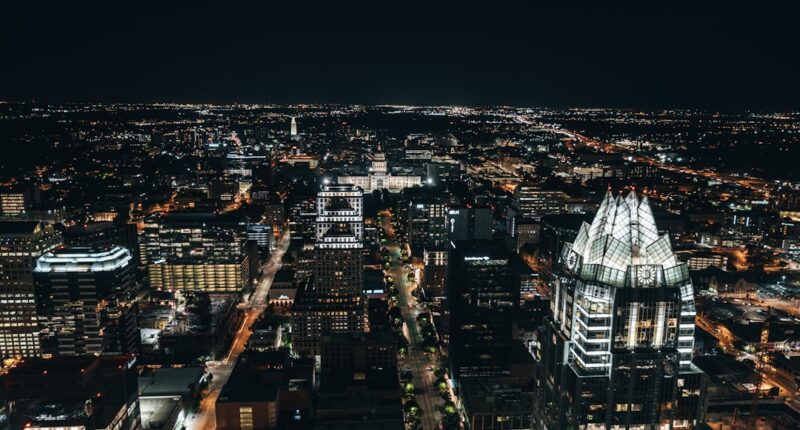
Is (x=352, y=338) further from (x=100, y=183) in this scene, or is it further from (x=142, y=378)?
(x=100, y=183)

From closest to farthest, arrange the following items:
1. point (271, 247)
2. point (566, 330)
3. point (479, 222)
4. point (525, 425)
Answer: point (566, 330), point (525, 425), point (479, 222), point (271, 247)

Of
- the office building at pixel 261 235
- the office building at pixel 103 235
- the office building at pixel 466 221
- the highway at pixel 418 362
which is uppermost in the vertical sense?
the office building at pixel 466 221

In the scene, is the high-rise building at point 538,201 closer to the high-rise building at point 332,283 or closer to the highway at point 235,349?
the high-rise building at point 332,283

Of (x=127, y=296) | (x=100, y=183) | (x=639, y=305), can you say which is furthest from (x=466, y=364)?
(x=100, y=183)

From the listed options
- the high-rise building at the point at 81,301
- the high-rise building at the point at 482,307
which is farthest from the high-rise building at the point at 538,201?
the high-rise building at the point at 81,301

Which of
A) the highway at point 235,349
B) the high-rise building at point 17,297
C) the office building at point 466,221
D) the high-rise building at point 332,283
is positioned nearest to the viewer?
the highway at point 235,349

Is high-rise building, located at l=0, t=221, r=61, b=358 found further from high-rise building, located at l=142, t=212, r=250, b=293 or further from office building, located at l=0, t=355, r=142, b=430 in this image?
high-rise building, located at l=142, t=212, r=250, b=293
